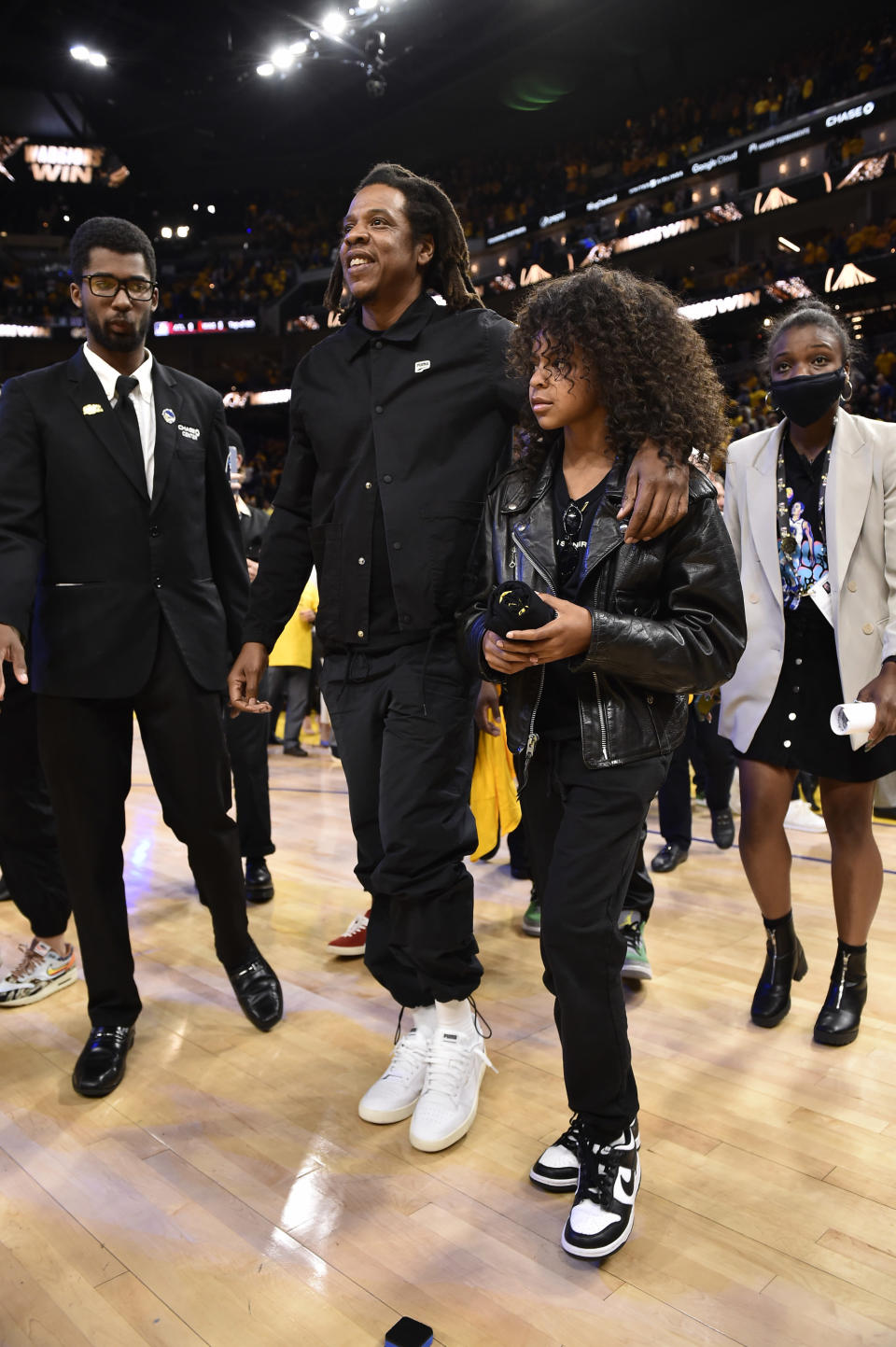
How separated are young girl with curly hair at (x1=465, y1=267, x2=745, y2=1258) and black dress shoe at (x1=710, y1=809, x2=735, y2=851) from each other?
105 inches

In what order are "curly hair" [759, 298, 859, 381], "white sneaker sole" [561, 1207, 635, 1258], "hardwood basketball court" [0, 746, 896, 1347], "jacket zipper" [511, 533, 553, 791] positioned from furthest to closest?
"curly hair" [759, 298, 859, 381] → "jacket zipper" [511, 533, 553, 791] → "white sneaker sole" [561, 1207, 635, 1258] → "hardwood basketball court" [0, 746, 896, 1347]

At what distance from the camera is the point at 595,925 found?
5.49 ft

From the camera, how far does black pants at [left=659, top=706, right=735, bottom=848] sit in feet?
13.3

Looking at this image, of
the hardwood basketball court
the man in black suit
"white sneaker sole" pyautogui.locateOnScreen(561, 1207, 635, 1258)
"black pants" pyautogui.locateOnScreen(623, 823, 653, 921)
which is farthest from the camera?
"black pants" pyautogui.locateOnScreen(623, 823, 653, 921)

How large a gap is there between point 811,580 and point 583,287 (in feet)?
3.58

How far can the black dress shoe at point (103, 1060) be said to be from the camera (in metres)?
2.31

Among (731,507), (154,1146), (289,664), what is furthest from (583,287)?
(289,664)

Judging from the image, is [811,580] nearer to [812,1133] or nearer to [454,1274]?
[812,1133]

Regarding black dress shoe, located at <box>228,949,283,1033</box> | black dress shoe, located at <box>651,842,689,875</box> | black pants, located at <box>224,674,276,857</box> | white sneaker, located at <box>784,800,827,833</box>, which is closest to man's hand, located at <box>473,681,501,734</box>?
black dress shoe, located at <box>228,949,283,1033</box>

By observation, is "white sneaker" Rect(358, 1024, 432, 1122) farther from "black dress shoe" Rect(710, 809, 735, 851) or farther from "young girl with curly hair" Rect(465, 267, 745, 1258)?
"black dress shoe" Rect(710, 809, 735, 851)

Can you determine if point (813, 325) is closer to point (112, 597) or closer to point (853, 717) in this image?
point (853, 717)

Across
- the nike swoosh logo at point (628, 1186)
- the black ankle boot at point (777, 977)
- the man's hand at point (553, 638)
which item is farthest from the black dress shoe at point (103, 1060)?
the black ankle boot at point (777, 977)

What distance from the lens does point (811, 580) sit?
251 centimetres

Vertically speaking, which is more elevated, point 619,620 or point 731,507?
point 731,507
